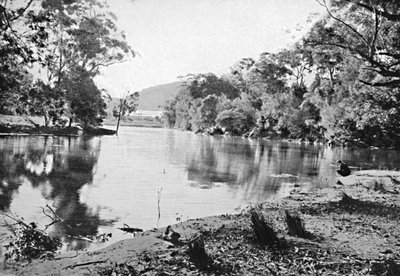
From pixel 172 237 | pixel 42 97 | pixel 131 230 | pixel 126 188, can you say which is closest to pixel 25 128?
pixel 126 188

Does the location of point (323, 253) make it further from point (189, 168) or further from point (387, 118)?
point (189, 168)

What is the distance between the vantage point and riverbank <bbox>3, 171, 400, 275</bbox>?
21.5ft

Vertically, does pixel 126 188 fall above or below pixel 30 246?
below

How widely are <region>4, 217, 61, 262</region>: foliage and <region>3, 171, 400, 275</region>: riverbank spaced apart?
0.49 m

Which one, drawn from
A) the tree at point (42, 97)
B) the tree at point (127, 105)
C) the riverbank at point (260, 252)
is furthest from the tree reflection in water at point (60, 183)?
the tree at point (127, 105)

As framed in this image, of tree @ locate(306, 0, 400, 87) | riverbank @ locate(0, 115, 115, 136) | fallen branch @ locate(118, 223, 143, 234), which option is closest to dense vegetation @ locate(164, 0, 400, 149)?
tree @ locate(306, 0, 400, 87)

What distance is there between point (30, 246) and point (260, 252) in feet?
16.4

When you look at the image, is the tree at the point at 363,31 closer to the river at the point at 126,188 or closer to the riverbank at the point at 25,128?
the river at the point at 126,188

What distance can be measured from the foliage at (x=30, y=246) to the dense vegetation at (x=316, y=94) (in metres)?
9.88

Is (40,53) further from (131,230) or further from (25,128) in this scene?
(25,128)

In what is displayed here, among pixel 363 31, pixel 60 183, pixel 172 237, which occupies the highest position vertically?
pixel 363 31

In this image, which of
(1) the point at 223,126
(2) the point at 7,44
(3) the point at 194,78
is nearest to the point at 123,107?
(1) the point at 223,126

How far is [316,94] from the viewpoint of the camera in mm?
69812

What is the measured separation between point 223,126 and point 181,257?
9150 centimetres
